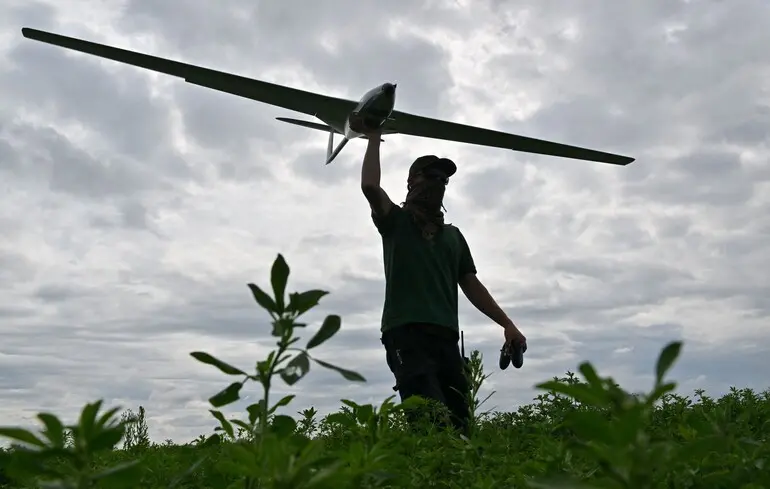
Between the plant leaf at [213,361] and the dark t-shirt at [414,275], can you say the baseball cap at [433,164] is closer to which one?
the dark t-shirt at [414,275]

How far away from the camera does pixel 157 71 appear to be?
1912cm

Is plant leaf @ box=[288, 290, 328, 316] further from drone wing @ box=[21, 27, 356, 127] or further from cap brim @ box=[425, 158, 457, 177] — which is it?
drone wing @ box=[21, 27, 356, 127]

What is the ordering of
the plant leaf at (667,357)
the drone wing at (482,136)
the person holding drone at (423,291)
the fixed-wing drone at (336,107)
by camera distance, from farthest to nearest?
the drone wing at (482,136) < the fixed-wing drone at (336,107) < the person holding drone at (423,291) < the plant leaf at (667,357)

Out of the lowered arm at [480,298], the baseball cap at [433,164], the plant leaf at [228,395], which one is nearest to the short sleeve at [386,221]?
the baseball cap at [433,164]

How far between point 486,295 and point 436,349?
1.06 metres

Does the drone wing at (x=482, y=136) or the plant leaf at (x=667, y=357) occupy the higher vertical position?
the drone wing at (x=482, y=136)

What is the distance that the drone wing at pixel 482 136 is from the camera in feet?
80.3

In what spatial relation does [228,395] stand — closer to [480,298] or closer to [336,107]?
[480,298]

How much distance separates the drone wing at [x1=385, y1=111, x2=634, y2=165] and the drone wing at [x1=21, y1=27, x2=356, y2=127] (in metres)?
3.01

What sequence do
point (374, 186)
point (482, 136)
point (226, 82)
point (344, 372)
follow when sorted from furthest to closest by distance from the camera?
point (482, 136) → point (226, 82) → point (374, 186) → point (344, 372)

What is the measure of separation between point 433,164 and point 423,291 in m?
1.33

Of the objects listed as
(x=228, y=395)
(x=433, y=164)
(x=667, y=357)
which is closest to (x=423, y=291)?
(x=433, y=164)

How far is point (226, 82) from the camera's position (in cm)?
2067

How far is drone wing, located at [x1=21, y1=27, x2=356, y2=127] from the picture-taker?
18.4m
